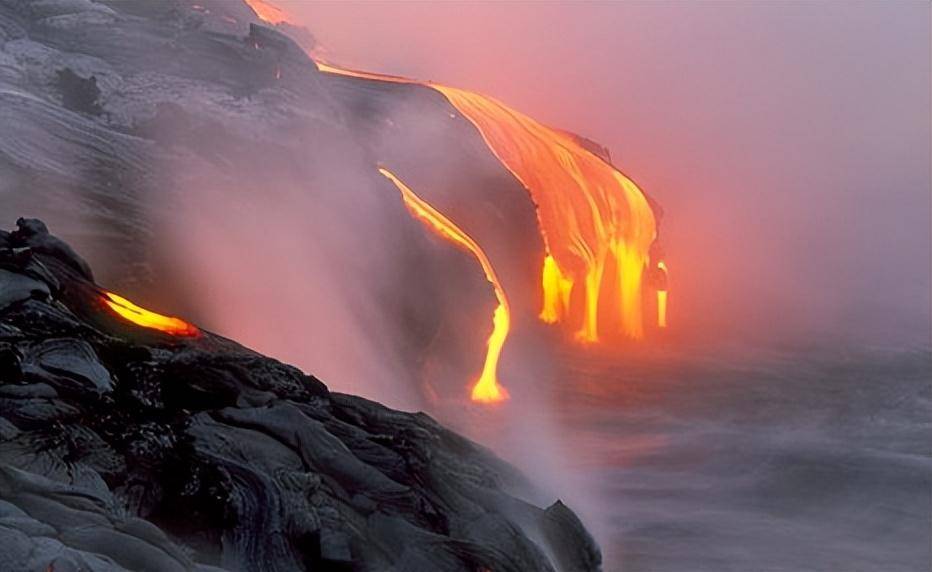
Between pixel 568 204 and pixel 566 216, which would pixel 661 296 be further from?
pixel 566 216

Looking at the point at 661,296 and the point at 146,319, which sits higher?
the point at 146,319

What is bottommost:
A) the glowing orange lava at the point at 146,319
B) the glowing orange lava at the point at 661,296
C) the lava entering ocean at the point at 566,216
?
the glowing orange lava at the point at 661,296

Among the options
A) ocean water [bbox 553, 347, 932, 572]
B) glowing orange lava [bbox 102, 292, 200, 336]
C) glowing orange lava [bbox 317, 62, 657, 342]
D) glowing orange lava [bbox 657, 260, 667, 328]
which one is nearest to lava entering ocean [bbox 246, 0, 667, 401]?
glowing orange lava [bbox 317, 62, 657, 342]

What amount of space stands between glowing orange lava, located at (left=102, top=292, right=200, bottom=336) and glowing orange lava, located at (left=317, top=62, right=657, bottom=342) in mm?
11954

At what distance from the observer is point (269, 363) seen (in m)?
8.88

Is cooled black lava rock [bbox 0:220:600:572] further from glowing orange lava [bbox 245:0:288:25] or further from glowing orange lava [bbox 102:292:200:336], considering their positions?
glowing orange lava [bbox 245:0:288:25]

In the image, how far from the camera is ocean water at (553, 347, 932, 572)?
13.5 metres

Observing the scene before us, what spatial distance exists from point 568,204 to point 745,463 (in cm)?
677

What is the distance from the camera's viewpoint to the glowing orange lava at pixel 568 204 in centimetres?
2138

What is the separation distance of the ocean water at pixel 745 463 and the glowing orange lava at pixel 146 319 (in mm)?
5237

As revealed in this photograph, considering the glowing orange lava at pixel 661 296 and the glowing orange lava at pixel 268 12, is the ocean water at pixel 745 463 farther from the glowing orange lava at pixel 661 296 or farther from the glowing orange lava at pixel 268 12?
the glowing orange lava at pixel 268 12

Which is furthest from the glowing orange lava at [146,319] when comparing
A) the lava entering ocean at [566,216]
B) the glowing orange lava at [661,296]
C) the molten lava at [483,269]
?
the glowing orange lava at [661,296]

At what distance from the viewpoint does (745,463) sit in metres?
18.5

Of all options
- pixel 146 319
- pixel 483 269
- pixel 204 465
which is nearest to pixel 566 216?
pixel 483 269
